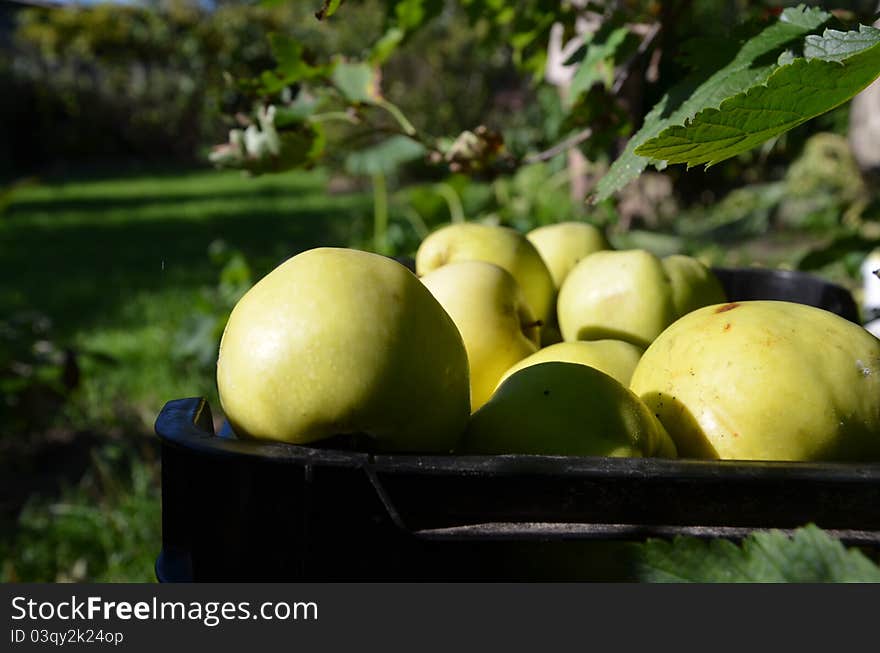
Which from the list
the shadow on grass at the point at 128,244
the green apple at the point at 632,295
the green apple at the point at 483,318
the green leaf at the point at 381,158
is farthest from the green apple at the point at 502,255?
the shadow on grass at the point at 128,244

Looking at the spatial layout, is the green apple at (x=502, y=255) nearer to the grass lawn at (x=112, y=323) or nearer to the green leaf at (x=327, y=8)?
the grass lawn at (x=112, y=323)

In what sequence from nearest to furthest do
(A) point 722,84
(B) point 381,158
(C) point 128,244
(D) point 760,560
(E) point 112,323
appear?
(D) point 760,560
(A) point 722,84
(B) point 381,158
(E) point 112,323
(C) point 128,244

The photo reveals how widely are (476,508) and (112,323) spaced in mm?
4675

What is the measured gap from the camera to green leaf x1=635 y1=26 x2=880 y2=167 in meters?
0.69

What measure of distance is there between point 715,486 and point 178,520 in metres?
0.44

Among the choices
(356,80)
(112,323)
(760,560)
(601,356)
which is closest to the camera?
(760,560)

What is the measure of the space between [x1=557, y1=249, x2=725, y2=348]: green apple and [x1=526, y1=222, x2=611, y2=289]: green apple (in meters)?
0.20

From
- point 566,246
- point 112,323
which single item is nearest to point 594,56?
point 566,246

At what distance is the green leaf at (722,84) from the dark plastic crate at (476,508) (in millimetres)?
354

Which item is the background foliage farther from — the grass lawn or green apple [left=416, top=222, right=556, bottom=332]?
green apple [left=416, top=222, right=556, bottom=332]

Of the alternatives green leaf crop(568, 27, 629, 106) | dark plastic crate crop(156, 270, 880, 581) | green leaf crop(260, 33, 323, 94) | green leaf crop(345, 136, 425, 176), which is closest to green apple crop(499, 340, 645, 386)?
dark plastic crate crop(156, 270, 880, 581)

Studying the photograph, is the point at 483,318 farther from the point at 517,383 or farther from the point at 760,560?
the point at 760,560

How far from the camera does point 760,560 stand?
1.91ft
